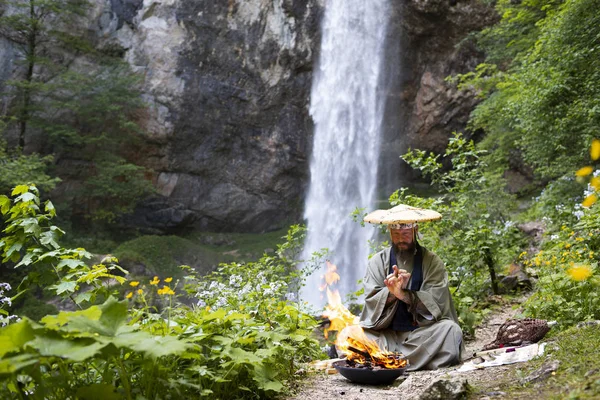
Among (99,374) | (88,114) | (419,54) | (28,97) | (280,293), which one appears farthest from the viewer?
(419,54)

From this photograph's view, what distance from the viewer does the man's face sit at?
4.56 meters

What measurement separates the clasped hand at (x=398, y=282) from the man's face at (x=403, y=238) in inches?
14.6

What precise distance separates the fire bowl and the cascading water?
16063 millimetres

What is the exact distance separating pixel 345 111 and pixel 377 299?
16829mm

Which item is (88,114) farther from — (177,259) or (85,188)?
(177,259)

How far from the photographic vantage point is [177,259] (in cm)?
1892

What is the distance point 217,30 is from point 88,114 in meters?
6.11

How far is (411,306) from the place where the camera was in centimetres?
448

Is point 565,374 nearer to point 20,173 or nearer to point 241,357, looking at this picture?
point 241,357

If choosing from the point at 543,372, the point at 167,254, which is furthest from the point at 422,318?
the point at 167,254

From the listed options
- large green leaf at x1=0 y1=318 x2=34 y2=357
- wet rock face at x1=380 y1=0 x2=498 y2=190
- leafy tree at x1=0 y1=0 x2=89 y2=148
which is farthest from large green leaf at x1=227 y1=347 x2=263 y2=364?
wet rock face at x1=380 y1=0 x2=498 y2=190

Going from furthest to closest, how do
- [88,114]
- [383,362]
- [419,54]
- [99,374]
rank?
1. [419,54]
2. [88,114]
3. [383,362]
4. [99,374]

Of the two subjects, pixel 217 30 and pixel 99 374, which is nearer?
pixel 99 374

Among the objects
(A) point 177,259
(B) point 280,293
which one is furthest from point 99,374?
(A) point 177,259
